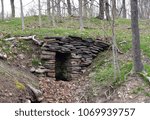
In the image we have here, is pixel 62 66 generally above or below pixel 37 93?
above

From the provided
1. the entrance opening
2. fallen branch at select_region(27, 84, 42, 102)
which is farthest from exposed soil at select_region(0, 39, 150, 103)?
the entrance opening

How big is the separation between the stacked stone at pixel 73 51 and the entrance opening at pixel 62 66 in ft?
0.61

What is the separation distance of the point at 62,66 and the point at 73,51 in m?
0.93

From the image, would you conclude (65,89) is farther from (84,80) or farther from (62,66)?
Result: (62,66)

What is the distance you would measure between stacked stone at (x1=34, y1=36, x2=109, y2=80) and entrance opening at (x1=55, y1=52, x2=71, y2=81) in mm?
186

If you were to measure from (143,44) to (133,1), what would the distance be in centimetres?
393

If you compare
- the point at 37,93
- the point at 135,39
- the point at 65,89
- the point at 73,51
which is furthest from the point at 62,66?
the point at 135,39

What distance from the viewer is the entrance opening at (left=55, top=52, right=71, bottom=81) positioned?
1179cm

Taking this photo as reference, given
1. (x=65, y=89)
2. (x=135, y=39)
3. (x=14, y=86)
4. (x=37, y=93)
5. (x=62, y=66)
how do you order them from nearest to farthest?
(x=14, y=86), (x=37, y=93), (x=135, y=39), (x=65, y=89), (x=62, y=66)

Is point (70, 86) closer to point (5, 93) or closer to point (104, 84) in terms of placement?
point (104, 84)

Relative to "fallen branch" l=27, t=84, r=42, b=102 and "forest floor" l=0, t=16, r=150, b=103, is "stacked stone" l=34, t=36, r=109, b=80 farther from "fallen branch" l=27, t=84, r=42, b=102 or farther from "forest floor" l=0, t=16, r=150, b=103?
"fallen branch" l=27, t=84, r=42, b=102

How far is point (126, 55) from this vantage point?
37.3 ft

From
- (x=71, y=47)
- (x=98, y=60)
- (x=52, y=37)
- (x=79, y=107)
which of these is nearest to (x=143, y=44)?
(x=98, y=60)

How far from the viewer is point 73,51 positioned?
38.3 feet
